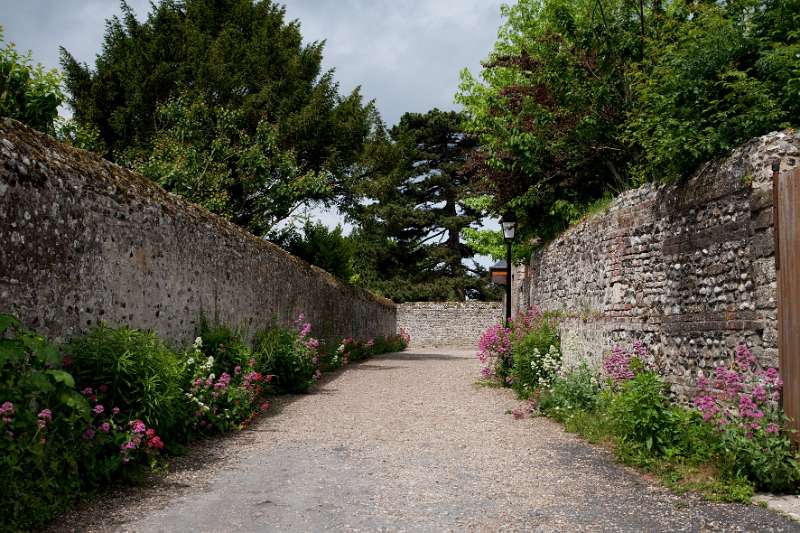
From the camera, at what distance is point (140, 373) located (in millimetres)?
5324

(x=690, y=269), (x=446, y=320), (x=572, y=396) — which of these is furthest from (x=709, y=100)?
(x=446, y=320)

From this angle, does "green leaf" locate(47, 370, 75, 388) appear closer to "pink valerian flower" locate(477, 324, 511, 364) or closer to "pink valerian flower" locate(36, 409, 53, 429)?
"pink valerian flower" locate(36, 409, 53, 429)

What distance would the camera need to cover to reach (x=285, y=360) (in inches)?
409

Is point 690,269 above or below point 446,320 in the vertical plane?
above

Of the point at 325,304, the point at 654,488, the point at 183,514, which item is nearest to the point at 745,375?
the point at 654,488

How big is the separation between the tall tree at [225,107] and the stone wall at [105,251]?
6545mm

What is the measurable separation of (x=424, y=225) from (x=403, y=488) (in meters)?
33.4

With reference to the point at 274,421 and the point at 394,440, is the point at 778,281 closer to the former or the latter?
the point at 394,440

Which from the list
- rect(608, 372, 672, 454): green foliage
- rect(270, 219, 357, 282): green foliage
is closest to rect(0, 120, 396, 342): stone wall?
rect(608, 372, 672, 454): green foliage

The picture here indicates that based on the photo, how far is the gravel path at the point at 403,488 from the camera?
4.06m

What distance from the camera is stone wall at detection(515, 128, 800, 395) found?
5383mm

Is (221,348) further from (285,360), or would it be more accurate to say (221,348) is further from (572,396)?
(572,396)

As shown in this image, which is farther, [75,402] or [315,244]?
[315,244]

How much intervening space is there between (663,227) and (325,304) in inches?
397
